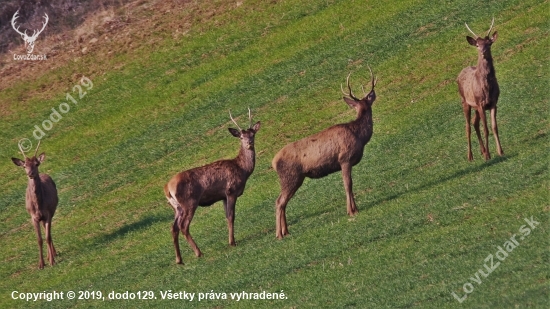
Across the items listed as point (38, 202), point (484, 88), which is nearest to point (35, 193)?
point (38, 202)

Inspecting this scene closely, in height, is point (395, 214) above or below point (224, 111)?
below

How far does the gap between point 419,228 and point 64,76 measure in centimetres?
2206

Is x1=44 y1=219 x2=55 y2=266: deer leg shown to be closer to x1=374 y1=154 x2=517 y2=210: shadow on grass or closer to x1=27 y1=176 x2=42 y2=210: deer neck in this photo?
x1=27 y1=176 x2=42 y2=210: deer neck

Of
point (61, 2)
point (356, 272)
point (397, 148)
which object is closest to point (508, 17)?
point (397, 148)

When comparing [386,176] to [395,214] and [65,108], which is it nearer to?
[395,214]

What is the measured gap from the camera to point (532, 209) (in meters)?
22.0

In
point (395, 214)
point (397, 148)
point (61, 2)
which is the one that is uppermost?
point (61, 2)

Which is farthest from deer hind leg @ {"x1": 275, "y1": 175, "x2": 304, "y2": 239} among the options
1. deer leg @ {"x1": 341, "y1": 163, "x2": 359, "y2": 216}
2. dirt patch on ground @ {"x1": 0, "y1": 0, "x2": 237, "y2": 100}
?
dirt patch on ground @ {"x1": 0, "y1": 0, "x2": 237, "y2": 100}

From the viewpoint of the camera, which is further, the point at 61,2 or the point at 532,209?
the point at 61,2

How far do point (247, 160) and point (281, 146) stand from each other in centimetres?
759

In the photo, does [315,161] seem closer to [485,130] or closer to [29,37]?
[485,130]

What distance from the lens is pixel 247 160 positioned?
83.3ft

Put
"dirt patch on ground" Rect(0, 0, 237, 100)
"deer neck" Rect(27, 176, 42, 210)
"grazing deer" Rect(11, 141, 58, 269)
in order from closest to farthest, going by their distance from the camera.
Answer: "grazing deer" Rect(11, 141, 58, 269) → "deer neck" Rect(27, 176, 42, 210) → "dirt patch on ground" Rect(0, 0, 237, 100)

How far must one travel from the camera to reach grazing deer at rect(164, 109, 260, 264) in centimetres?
2447
